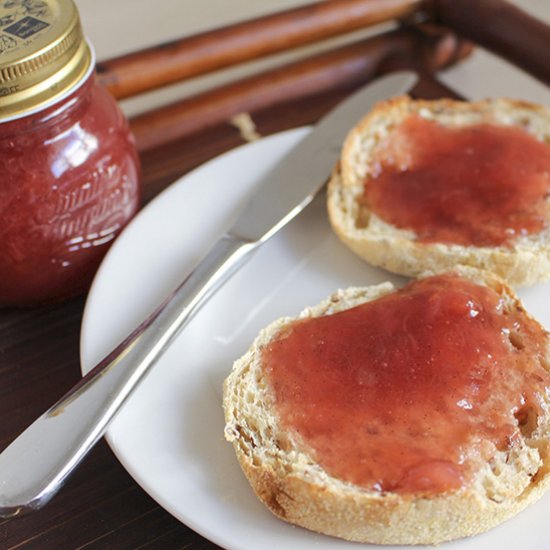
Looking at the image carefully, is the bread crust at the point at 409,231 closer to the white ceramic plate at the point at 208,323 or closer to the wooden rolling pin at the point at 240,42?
the white ceramic plate at the point at 208,323

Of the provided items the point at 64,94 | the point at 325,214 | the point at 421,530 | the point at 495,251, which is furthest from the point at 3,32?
the point at 421,530

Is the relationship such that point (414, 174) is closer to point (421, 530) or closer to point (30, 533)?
point (421, 530)

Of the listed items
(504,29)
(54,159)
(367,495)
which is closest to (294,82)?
(504,29)

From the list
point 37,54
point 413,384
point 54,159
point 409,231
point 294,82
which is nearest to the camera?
point 413,384

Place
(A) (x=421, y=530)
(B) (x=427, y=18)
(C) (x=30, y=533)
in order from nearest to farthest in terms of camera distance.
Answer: (A) (x=421, y=530)
(C) (x=30, y=533)
(B) (x=427, y=18)

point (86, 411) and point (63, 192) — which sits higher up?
point (63, 192)

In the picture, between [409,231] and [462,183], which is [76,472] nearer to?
[409,231]
